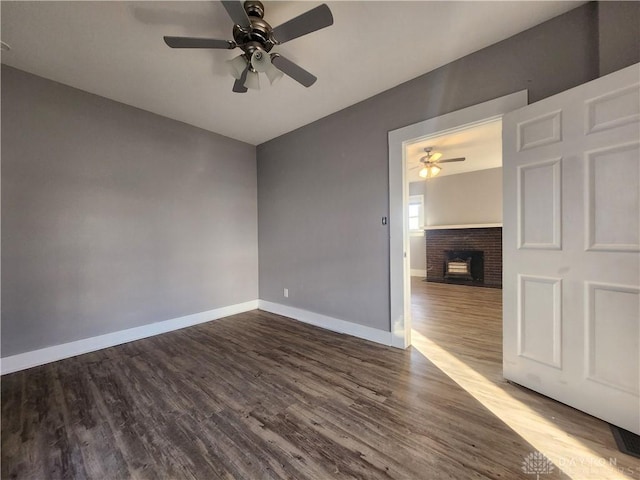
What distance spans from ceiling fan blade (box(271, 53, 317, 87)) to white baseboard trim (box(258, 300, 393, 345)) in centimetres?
246

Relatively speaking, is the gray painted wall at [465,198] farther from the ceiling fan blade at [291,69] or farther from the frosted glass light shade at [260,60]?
the frosted glass light shade at [260,60]

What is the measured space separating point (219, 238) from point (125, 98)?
1890 mm

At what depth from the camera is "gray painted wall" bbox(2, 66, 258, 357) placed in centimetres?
220

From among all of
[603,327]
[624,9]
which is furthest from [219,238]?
[624,9]

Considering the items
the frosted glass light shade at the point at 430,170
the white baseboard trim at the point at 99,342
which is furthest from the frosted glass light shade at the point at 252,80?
the frosted glass light shade at the point at 430,170

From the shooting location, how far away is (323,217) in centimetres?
319

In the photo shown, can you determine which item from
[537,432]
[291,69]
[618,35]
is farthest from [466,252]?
[291,69]

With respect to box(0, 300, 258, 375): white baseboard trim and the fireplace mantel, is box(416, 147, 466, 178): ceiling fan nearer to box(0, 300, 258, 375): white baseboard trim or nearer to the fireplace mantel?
the fireplace mantel

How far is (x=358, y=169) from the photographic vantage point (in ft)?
9.26

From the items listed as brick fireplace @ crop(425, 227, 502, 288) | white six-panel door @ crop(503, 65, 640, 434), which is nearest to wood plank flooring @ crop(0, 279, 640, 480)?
white six-panel door @ crop(503, 65, 640, 434)

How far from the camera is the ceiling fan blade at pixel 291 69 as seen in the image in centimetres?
175

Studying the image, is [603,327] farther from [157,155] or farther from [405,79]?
[157,155]

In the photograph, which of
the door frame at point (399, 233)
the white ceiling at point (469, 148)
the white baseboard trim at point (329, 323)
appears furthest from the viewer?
the white ceiling at point (469, 148)

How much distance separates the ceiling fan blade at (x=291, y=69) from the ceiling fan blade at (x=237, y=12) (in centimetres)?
27
